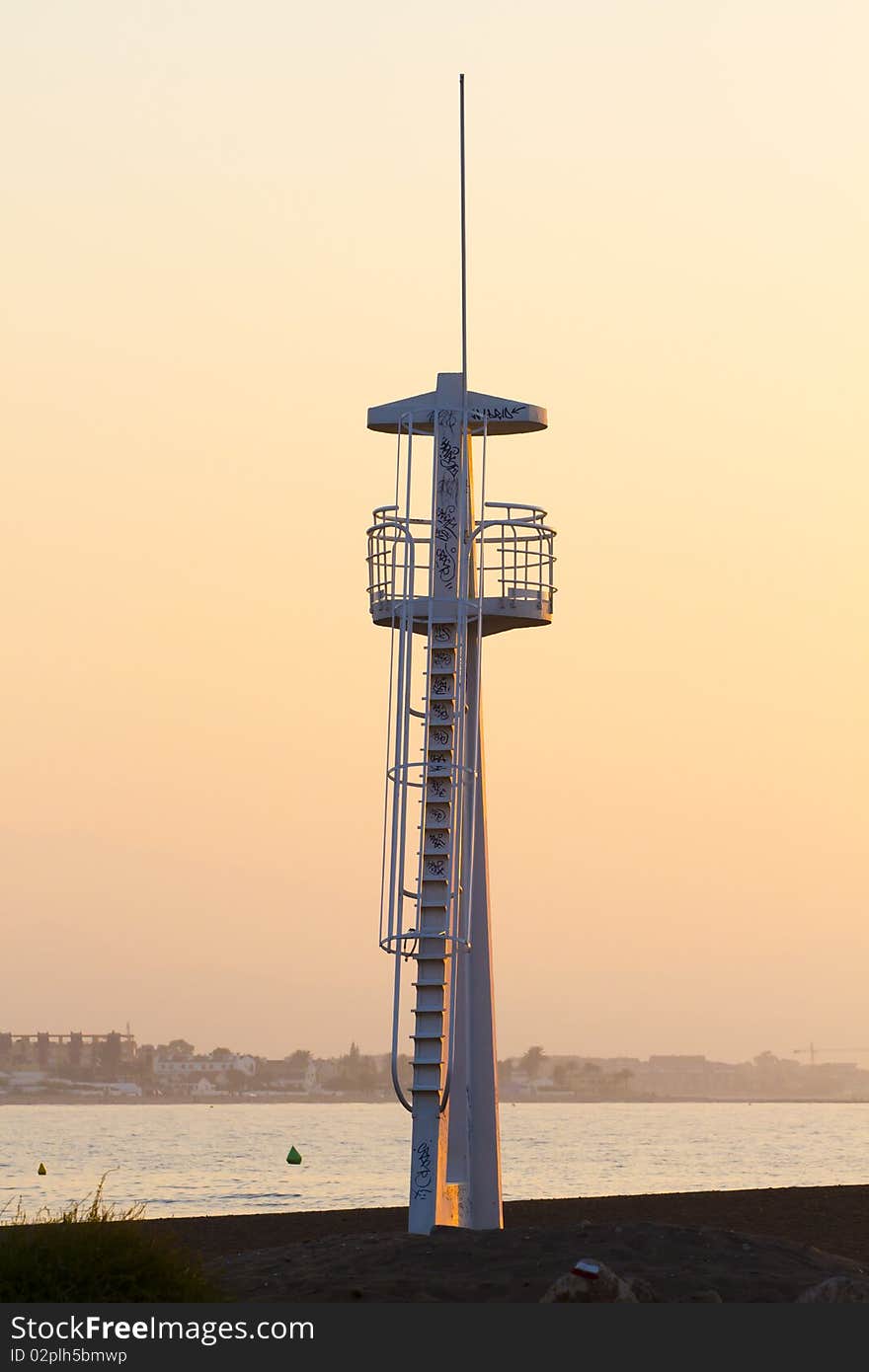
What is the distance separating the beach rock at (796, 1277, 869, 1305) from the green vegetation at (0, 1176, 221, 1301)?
513cm

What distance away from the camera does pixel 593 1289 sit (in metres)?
18.7

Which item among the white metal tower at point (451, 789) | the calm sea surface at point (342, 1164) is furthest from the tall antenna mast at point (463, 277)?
the calm sea surface at point (342, 1164)

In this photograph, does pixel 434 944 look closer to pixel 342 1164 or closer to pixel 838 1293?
pixel 838 1293

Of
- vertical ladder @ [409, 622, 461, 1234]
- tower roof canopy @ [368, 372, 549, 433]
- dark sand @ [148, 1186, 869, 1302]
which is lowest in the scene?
dark sand @ [148, 1186, 869, 1302]

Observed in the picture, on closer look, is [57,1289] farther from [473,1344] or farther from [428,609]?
[428,609]

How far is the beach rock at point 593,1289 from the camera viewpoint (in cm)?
1866

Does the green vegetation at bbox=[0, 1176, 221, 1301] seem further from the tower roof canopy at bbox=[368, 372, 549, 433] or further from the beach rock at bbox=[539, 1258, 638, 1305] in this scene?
the tower roof canopy at bbox=[368, 372, 549, 433]

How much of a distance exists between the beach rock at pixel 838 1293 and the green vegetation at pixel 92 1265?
5.13 meters

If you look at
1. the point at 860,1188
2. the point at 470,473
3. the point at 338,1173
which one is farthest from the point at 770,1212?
the point at 338,1173

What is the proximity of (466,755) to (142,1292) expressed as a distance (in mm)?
11190

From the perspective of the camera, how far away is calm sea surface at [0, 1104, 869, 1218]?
62562mm

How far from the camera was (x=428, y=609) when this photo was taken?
88.3ft

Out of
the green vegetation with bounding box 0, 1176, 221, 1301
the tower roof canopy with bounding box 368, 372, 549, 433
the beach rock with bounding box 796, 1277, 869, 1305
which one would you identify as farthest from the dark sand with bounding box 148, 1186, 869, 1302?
the tower roof canopy with bounding box 368, 372, 549, 433

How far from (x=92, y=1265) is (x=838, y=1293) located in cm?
634
